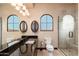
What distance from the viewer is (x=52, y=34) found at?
213 cm

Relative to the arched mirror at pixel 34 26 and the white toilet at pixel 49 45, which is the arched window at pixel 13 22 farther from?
the white toilet at pixel 49 45

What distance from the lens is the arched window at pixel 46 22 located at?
6.70ft

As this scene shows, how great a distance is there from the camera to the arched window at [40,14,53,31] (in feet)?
6.70

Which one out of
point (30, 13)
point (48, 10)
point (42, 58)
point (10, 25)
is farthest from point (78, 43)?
point (10, 25)

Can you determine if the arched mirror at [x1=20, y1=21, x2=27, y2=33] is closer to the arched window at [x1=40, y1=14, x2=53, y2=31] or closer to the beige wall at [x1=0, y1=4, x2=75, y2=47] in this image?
the beige wall at [x1=0, y1=4, x2=75, y2=47]

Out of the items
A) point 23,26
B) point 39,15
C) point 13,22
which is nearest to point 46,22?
point 39,15

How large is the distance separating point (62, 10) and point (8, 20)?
0.87 metres

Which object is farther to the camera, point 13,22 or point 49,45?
point 49,45

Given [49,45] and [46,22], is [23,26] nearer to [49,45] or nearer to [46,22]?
[46,22]

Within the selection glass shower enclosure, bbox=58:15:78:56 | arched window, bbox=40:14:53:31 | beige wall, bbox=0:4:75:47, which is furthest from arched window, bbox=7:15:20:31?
glass shower enclosure, bbox=58:15:78:56

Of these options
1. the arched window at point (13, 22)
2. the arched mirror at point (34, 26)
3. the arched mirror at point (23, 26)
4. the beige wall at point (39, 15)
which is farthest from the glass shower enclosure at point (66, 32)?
the arched window at point (13, 22)

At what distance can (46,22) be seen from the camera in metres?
2.07

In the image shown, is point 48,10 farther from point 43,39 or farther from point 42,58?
point 42,58

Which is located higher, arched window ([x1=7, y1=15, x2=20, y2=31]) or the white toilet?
arched window ([x1=7, y1=15, x2=20, y2=31])
